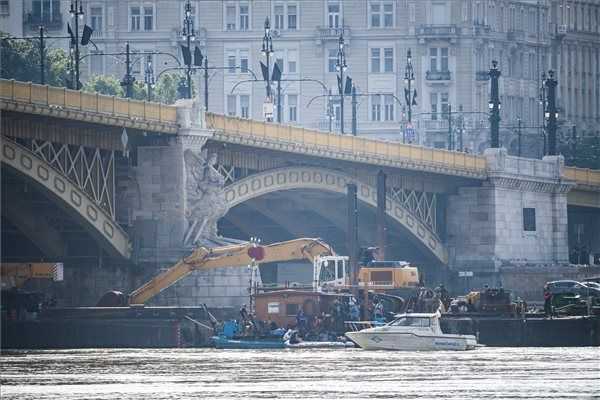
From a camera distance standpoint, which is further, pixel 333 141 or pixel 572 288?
pixel 572 288

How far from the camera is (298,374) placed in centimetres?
12950

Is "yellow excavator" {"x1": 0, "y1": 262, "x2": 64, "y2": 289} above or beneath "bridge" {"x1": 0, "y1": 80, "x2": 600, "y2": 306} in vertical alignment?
beneath

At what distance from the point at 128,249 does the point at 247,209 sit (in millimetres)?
24088

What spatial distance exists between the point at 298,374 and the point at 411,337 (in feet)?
60.2

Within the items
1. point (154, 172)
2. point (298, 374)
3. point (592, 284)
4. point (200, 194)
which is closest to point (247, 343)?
point (200, 194)

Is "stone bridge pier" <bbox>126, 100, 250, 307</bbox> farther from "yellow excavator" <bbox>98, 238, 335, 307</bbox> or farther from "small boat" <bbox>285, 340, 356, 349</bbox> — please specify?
Result: "small boat" <bbox>285, 340, 356, 349</bbox>

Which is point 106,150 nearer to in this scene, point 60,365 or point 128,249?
point 128,249

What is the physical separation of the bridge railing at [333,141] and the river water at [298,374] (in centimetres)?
2359

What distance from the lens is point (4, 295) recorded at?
6161 inches

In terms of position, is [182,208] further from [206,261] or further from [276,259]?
[276,259]

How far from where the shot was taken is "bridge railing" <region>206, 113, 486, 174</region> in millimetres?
170125

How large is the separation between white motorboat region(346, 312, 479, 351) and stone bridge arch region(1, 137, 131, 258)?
1532 cm

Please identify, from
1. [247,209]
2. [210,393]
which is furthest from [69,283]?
[210,393]

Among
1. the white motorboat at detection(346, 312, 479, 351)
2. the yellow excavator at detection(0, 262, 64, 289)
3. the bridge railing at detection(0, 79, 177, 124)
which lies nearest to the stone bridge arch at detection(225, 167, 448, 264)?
the bridge railing at detection(0, 79, 177, 124)
